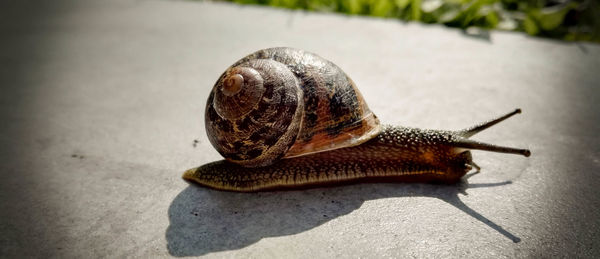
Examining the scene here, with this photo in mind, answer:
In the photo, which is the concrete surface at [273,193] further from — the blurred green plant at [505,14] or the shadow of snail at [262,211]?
the blurred green plant at [505,14]

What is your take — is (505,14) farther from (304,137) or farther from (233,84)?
(233,84)

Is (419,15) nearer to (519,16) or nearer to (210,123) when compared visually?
(519,16)

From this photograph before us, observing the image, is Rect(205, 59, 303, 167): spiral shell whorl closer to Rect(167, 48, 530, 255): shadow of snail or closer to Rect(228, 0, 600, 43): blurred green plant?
Rect(167, 48, 530, 255): shadow of snail

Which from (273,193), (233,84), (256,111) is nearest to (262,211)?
(273,193)

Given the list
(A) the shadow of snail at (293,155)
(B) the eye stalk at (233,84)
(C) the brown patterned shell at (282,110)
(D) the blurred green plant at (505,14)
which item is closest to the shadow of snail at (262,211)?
(A) the shadow of snail at (293,155)

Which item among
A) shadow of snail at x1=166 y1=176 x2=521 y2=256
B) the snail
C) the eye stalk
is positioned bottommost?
shadow of snail at x1=166 y1=176 x2=521 y2=256

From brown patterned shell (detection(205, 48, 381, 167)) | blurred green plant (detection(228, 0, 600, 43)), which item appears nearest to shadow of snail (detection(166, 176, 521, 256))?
brown patterned shell (detection(205, 48, 381, 167))

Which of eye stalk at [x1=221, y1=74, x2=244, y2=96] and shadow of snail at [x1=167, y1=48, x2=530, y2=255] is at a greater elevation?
eye stalk at [x1=221, y1=74, x2=244, y2=96]
